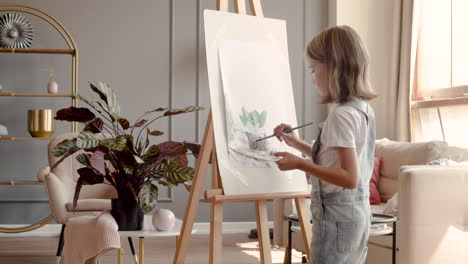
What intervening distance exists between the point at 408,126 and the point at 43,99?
9.75ft

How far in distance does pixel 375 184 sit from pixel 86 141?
2.49 metres

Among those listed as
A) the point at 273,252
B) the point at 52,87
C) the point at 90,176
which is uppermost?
the point at 52,87

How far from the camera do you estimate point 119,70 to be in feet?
18.6

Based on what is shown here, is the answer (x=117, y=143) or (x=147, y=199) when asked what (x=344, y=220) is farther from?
(x=117, y=143)

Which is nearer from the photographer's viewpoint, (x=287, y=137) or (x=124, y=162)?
(x=287, y=137)

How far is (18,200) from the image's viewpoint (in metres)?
5.48

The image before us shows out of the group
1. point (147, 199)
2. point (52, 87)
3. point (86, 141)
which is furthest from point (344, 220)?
point (52, 87)

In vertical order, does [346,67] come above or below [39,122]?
above

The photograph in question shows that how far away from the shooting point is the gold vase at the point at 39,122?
16.6 ft

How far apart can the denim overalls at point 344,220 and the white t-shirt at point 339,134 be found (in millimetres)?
20

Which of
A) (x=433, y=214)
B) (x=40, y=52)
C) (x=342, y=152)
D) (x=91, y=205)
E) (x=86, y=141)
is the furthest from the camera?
(x=40, y=52)

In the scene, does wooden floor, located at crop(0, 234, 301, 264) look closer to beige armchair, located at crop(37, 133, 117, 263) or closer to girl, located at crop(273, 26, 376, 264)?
beige armchair, located at crop(37, 133, 117, 263)

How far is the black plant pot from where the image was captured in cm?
271

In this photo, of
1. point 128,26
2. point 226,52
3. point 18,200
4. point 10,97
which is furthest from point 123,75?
point 226,52
